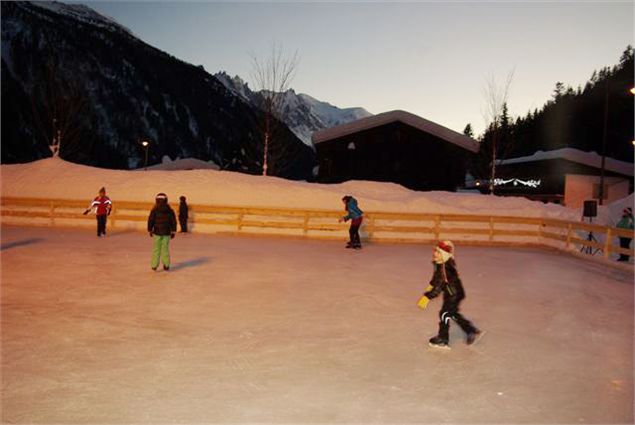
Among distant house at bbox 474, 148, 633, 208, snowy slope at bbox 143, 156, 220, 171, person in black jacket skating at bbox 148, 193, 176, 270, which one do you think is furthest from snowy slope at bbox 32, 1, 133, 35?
person in black jacket skating at bbox 148, 193, 176, 270

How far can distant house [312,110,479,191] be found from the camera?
2761 centimetres

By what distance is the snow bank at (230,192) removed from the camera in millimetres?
21125

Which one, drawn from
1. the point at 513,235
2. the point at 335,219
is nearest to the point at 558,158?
the point at 513,235

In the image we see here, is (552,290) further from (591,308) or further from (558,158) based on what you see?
(558,158)

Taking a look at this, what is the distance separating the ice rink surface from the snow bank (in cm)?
1024

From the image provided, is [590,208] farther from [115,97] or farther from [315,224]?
[115,97]

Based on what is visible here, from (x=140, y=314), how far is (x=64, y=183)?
18.1 metres

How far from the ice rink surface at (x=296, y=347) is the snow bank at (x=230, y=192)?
1024 cm

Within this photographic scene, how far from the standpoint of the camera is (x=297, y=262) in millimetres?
11961

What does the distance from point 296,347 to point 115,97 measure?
11056cm

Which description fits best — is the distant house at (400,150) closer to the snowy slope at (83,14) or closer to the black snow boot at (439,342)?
the black snow boot at (439,342)

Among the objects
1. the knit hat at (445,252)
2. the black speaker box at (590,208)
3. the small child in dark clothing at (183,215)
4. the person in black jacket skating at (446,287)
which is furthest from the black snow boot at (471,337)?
the black speaker box at (590,208)

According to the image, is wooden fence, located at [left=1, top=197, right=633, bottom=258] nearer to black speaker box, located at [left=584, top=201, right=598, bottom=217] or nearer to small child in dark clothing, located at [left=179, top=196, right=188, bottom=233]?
small child in dark clothing, located at [left=179, top=196, right=188, bottom=233]

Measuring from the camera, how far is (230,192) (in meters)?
21.2
